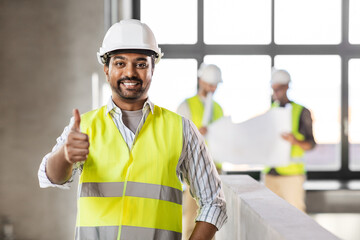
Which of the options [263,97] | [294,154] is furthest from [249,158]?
[263,97]

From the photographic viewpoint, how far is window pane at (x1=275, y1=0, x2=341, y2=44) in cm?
474

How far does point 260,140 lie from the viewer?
3.42m

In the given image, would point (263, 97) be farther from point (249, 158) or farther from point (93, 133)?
point (93, 133)

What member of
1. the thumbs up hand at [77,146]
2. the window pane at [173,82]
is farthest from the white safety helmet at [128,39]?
the window pane at [173,82]

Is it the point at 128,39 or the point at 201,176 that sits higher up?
the point at 128,39

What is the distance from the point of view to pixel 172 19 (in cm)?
474

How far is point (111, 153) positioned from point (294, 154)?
2.78 m

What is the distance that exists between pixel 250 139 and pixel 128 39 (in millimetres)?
2166

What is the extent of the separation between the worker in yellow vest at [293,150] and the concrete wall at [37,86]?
5.16 feet

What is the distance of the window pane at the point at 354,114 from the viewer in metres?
4.87

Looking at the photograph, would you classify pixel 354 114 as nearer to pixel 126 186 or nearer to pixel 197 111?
pixel 197 111

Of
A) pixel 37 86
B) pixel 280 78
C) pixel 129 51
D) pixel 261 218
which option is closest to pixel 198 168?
pixel 261 218

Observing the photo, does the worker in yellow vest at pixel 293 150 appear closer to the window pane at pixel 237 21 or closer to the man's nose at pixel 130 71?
the window pane at pixel 237 21

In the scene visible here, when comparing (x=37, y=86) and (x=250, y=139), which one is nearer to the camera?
(x=250, y=139)
